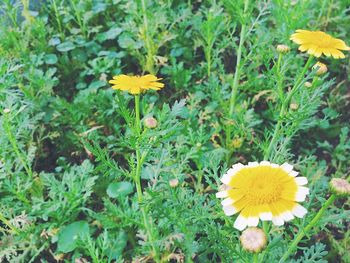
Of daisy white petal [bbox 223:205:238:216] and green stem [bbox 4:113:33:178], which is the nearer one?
daisy white petal [bbox 223:205:238:216]

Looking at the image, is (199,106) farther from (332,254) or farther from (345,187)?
(345,187)

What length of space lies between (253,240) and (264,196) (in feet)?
0.34

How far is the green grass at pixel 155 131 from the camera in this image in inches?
54.4

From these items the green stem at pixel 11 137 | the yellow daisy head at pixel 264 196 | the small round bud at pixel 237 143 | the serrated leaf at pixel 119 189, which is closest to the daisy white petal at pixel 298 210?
the yellow daisy head at pixel 264 196

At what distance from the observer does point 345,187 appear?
959 millimetres

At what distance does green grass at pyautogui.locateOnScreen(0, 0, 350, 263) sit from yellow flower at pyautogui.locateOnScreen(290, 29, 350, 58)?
0.09 m

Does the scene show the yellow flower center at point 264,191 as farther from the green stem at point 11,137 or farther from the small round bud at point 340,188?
the green stem at point 11,137

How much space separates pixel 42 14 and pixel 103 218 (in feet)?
5.92

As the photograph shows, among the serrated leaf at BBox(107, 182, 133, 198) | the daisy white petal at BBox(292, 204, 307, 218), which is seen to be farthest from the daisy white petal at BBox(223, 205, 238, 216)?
→ the serrated leaf at BBox(107, 182, 133, 198)

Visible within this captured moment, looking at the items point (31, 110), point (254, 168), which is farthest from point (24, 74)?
point (254, 168)

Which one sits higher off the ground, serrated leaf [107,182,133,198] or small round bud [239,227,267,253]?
small round bud [239,227,267,253]

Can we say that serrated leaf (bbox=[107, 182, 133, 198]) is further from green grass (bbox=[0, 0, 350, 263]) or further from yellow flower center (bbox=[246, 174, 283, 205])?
yellow flower center (bbox=[246, 174, 283, 205])

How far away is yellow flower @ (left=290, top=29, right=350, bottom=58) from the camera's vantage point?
1.32 metres

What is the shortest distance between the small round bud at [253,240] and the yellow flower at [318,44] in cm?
63
